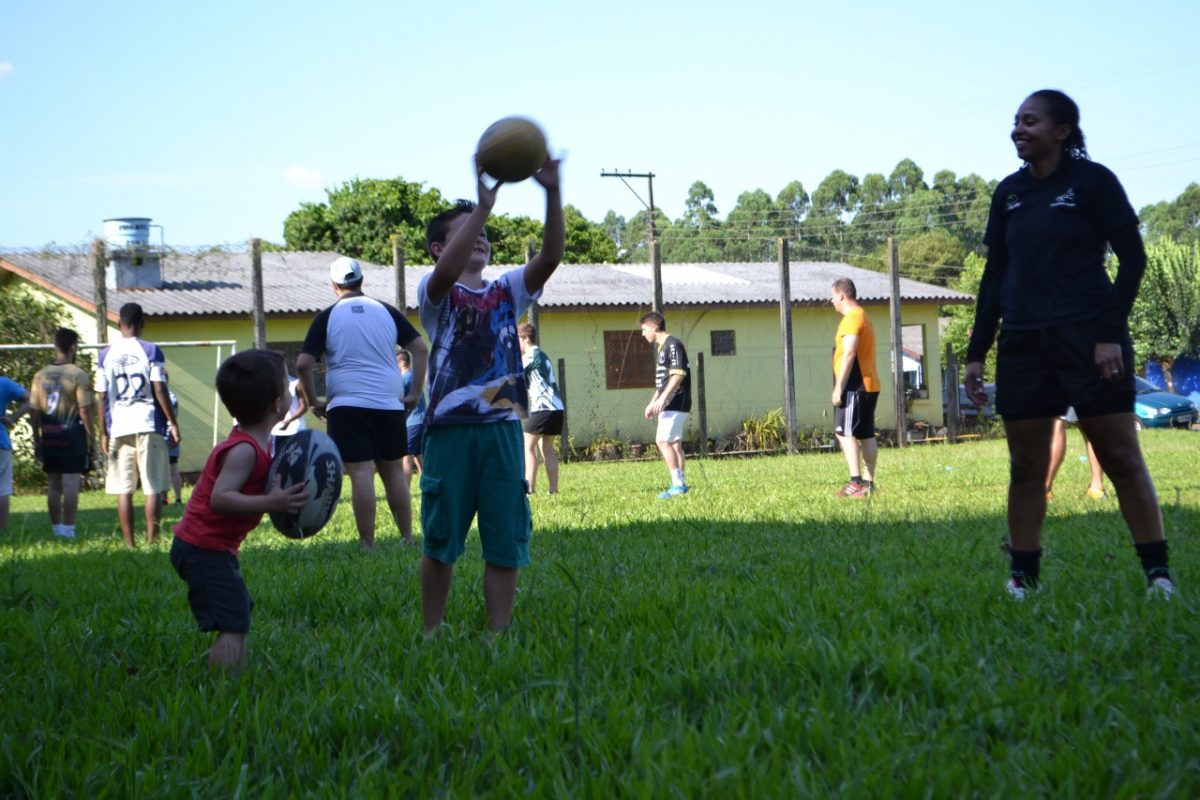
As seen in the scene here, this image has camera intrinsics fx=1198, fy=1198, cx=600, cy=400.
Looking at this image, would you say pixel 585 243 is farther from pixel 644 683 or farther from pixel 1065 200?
pixel 644 683

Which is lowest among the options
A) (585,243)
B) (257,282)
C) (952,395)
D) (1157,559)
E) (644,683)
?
(644,683)

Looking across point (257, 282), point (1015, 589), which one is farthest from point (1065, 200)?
point (257, 282)

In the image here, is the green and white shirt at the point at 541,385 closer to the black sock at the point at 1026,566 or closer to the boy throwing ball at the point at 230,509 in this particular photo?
the black sock at the point at 1026,566

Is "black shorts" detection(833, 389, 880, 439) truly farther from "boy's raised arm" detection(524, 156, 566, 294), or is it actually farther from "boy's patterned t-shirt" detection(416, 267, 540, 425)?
"boy's raised arm" detection(524, 156, 566, 294)

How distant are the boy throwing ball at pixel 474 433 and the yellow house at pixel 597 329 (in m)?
17.6

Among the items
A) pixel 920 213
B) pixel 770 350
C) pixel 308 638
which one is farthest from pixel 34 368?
pixel 920 213

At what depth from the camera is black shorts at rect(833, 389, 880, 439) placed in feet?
34.8

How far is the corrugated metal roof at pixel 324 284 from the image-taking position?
22.0 metres

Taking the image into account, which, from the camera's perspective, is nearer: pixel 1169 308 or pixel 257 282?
pixel 257 282

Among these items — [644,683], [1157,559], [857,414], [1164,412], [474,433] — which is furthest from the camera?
[1164,412]

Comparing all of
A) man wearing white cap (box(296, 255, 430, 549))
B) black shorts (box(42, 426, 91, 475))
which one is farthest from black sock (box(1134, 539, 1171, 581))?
black shorts (box(42, 426, 91, 475))

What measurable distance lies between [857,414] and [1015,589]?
19.1ft

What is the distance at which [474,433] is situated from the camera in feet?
14.0

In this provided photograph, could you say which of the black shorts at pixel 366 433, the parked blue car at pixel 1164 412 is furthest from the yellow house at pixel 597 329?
the black shorts at pixel 366 433
